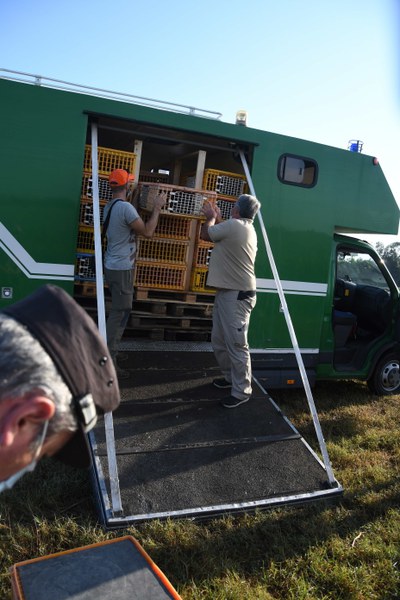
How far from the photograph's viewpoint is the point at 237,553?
11.9 feet

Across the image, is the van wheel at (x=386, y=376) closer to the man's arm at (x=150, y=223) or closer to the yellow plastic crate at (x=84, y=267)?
the man's arm at (x=150, y=223)

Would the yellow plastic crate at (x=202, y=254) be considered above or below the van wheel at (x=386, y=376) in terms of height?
above

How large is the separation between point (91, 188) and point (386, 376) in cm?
499

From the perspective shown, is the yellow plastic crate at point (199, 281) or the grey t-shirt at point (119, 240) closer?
the grey t-shirt at point (119, 240)

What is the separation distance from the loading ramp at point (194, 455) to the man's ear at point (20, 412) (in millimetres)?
2863

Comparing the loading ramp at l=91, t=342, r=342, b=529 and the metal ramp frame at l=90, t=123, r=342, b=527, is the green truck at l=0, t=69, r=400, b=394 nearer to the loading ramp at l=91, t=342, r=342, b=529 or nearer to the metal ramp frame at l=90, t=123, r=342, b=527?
the metal ramp frame at l=90, t=123, r=342, b=527

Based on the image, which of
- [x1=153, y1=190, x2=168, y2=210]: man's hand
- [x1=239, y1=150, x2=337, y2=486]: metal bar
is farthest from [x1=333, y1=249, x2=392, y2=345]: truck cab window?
[x1=153, y1=190, x2=168, y2=210]: man's hand

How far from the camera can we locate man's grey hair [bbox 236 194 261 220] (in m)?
5.32

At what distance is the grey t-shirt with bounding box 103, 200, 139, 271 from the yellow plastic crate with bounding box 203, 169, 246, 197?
1.16m

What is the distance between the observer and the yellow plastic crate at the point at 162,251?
5848mm

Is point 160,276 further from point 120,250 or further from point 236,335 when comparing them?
point 236,335

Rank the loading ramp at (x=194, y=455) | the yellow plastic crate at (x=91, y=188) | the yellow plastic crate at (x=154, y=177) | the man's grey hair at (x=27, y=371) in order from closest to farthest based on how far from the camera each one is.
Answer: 1. the man's grey hair at (x=27, y=371)
2. the loading ramp at (x=194, y=455)
3. the yellow plastic crate at (x=91, y=188)
4. the yellow plastic crate at (x=154, y=177)

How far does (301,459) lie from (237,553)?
1.33m

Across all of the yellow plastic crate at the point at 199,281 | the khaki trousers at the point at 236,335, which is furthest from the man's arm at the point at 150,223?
the khaki trousers at the point at 236,335
